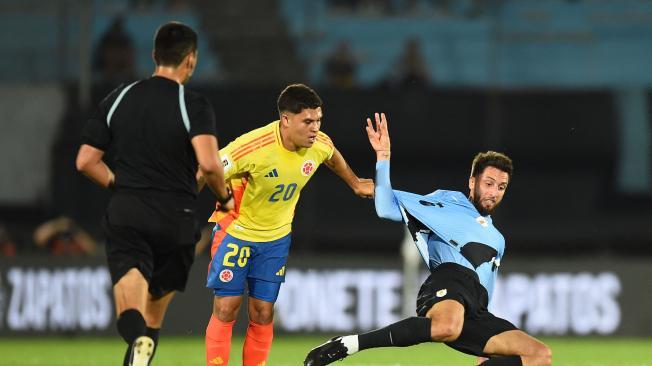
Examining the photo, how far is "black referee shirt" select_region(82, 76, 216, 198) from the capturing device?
6730mm

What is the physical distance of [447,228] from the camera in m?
7.83

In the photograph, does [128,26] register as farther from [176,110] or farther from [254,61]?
[176,110]

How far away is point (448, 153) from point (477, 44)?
2.51 meters

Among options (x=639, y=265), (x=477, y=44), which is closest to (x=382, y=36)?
(x=477, y=44)

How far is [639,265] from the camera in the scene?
15.7m

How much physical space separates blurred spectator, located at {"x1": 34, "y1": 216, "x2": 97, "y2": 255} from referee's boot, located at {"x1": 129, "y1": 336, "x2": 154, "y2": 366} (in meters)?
9.69

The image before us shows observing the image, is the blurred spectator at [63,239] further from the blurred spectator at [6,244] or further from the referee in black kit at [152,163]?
the referee in black kit at [152,163]

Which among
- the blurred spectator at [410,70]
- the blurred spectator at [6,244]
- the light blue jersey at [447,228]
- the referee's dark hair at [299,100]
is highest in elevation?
the blurred spectator at [410,70]

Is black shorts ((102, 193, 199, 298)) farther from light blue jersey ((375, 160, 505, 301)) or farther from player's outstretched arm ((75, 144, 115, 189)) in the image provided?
light blue jersey ((375, 160, 505, 301))

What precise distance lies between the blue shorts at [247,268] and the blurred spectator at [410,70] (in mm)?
10376

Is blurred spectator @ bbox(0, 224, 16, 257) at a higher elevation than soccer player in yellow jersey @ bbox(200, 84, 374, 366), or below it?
below

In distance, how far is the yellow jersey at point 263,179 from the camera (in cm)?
816

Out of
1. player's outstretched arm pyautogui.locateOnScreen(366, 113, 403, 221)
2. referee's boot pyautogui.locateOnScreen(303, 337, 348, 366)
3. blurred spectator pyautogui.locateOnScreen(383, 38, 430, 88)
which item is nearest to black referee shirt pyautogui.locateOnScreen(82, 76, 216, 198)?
referee's boot pyautogui.locateOnScreen(303, 337, 348, 366)

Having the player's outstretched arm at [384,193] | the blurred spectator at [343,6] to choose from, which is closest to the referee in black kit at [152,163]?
the player's outstretched arm at [384,193]
